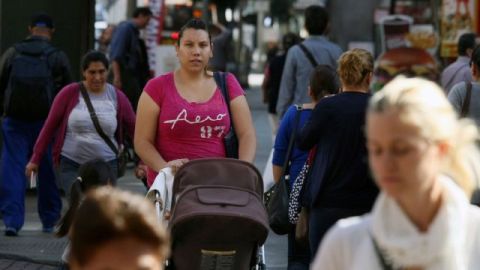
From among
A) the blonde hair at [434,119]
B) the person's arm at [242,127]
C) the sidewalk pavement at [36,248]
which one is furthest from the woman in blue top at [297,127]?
the blonde hair at [434,119]

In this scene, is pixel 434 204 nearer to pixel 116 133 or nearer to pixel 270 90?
pixel 116 133

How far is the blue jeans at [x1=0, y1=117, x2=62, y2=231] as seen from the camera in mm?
12398

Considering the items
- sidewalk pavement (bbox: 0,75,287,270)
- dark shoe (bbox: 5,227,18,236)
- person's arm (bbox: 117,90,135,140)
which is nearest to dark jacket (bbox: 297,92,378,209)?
person's arm (bbox: 117,90,135,140)

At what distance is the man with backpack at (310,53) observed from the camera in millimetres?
12242

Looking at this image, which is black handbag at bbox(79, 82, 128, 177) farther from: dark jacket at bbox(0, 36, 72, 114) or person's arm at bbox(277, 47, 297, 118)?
person's arm at bbox(277, 47, 297, 118)

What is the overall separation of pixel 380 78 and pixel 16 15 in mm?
6131

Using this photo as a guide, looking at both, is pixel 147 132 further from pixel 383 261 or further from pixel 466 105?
pixel 383 261

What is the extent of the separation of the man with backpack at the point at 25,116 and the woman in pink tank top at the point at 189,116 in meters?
4.24

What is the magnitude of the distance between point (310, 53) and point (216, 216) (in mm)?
5183

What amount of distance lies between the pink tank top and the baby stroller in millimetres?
578

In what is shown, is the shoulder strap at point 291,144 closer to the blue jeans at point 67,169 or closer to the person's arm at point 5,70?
the blue jeans at point 67,169

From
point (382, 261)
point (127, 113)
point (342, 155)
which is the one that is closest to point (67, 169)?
point (127, 113)

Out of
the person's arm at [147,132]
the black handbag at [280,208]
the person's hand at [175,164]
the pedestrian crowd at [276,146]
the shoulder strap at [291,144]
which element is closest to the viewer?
the pedestrian crowd at [276,146]

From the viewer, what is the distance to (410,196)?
337 cm
